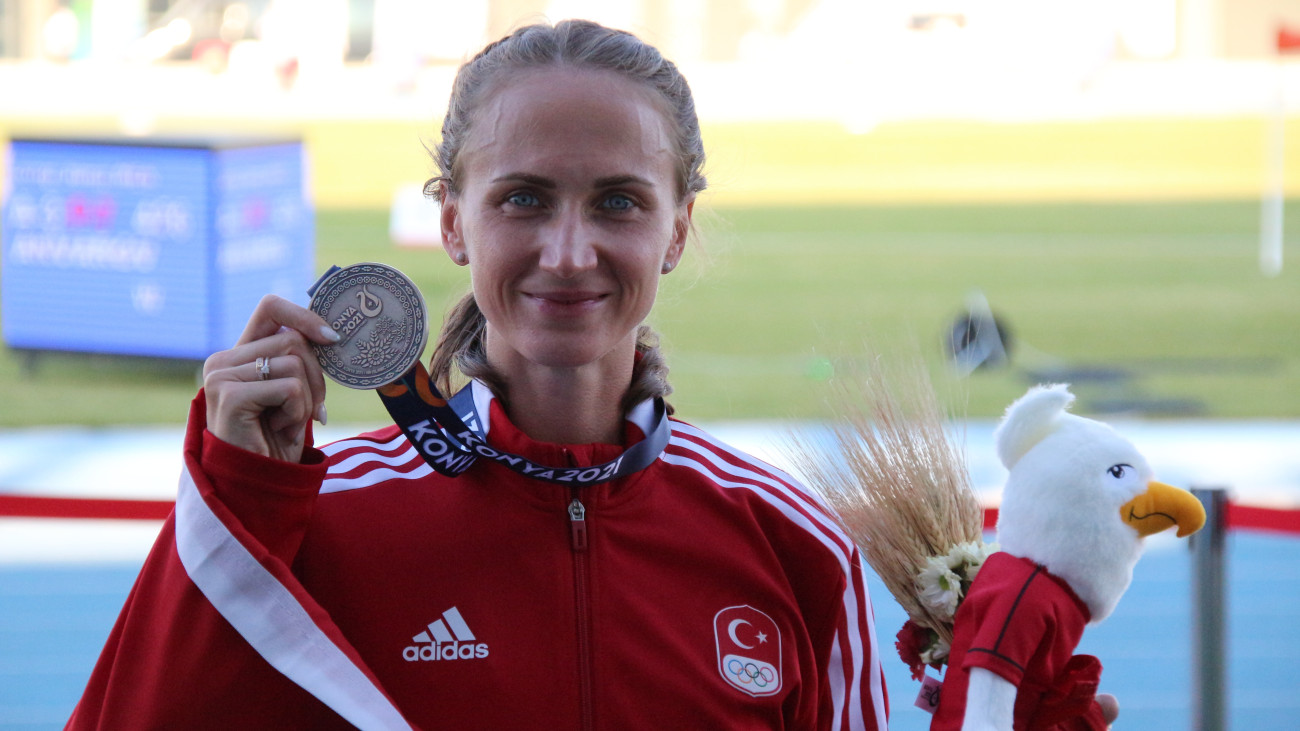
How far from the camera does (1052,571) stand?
142 cm

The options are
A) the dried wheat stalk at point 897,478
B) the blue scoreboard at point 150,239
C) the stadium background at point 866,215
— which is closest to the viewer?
the dried wheat stalk at point 897,478

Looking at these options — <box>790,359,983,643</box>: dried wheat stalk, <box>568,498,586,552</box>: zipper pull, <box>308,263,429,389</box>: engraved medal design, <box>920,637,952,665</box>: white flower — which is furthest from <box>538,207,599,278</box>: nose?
<box>920,637,952,665</box>: white flower

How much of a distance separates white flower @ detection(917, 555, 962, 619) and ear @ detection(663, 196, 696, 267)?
0.44 metres

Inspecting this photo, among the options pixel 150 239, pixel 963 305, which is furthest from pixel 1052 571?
pixel 963 305

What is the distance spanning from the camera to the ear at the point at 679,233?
152 centimetres

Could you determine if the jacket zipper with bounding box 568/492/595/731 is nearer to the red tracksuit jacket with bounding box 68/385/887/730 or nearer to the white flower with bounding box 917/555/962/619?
the red tracksuit jacket with bounding box 68/385/887/730

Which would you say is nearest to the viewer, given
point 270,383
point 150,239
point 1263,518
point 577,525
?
point 270,383

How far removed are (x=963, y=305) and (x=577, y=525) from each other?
1075 centimetres

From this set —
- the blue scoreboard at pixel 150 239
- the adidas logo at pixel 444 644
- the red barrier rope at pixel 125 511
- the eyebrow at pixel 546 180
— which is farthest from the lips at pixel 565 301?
the blue scoreboard at pixel 150 239

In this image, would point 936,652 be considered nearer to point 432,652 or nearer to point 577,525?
point 577,525

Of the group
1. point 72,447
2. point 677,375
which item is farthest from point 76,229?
point 677,375

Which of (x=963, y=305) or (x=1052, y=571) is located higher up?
(x=963, y=305)

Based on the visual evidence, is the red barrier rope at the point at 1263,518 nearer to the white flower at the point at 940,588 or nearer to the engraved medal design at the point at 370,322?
the white flower at the point at 940,588

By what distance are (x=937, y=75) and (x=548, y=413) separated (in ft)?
88.7
